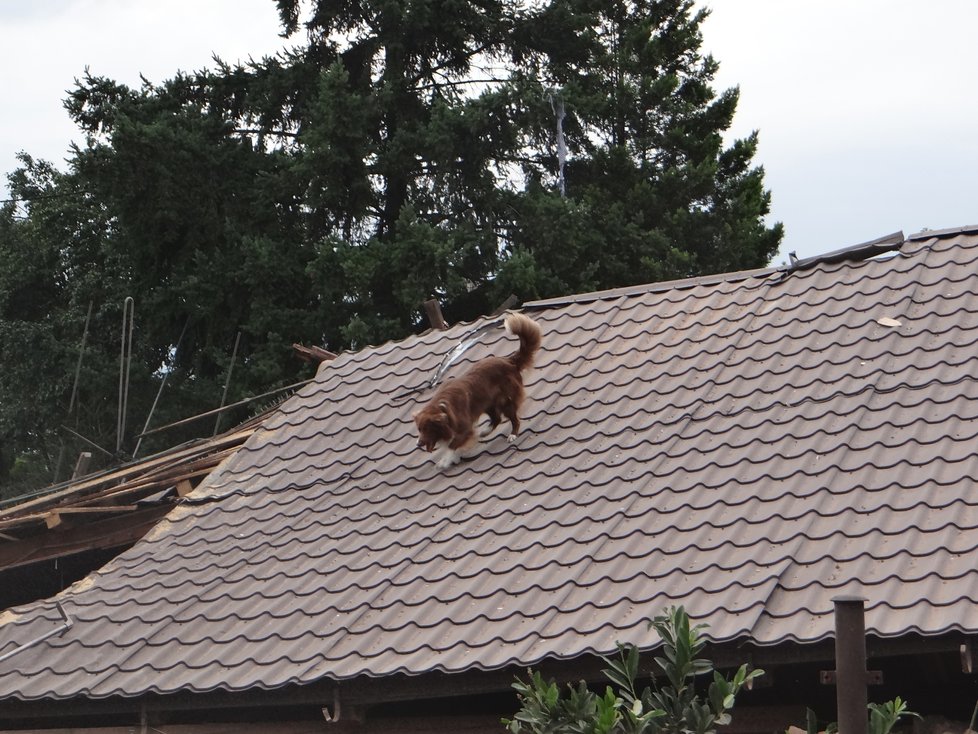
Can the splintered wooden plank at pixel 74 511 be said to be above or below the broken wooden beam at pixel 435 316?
below

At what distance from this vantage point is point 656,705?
4.14 metres

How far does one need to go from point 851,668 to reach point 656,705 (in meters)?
0.83

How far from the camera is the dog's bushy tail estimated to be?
842cm

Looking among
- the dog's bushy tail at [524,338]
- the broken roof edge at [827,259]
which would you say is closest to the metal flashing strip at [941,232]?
the broken roof edge at [827,259]

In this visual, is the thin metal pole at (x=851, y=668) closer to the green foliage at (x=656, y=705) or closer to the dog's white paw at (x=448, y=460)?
the green foliage at (x=656, y=705)

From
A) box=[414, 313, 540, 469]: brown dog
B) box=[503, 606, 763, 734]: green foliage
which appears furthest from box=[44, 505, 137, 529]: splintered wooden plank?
box=[503, 606, 763, 734]: green foliage

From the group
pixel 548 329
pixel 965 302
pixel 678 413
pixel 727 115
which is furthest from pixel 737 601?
pixel 727 115

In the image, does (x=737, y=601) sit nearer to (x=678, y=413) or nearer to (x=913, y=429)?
(x=913, y=429)

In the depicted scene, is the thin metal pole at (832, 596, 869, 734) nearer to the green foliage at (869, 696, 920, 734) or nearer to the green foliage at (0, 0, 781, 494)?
the green foliage at (869, 696, 920, 734)

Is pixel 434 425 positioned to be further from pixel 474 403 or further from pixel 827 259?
pixel 827 259

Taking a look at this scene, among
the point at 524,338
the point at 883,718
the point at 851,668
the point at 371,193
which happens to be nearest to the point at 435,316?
the point at 524,338

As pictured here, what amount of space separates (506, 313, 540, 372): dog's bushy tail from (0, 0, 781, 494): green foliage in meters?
12.2

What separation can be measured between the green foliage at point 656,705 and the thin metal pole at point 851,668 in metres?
0.53

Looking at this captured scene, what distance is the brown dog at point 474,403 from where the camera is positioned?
7.90m
